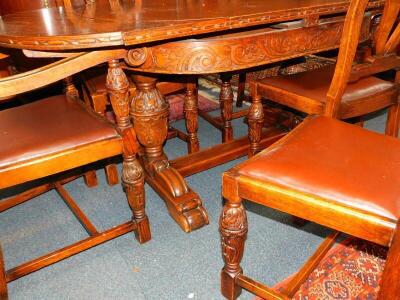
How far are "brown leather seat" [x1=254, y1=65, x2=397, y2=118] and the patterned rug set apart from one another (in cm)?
52

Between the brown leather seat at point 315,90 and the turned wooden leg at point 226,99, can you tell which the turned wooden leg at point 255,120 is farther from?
the turned wooden leg at point 226,99

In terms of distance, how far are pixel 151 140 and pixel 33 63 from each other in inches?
31.5

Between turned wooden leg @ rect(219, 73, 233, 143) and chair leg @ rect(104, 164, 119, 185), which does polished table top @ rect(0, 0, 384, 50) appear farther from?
chair leg @ rect(104, 164, 119, 185)

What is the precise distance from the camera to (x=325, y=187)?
3.06 ft

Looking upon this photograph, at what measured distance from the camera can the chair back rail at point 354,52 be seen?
112 cm

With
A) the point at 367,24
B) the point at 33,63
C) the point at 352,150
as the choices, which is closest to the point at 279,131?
the point at 367,24

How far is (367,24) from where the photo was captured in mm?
1606

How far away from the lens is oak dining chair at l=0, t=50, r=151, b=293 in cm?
112

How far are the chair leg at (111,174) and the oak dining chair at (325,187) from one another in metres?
0.93

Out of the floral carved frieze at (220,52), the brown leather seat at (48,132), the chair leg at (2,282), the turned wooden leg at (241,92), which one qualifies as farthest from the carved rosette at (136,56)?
the turned wooden leg at (241,92)

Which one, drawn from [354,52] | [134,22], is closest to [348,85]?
[354,52]

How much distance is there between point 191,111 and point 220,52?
2.83 feet

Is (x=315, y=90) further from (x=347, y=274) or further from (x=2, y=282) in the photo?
(x=2, y=282)

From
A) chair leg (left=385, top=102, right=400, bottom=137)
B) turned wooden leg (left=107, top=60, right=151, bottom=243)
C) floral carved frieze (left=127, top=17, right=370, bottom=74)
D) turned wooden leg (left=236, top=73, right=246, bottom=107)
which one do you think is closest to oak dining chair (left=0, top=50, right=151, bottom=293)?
turned wooden leg (left=107, top=60, right=151, bottom=243)
